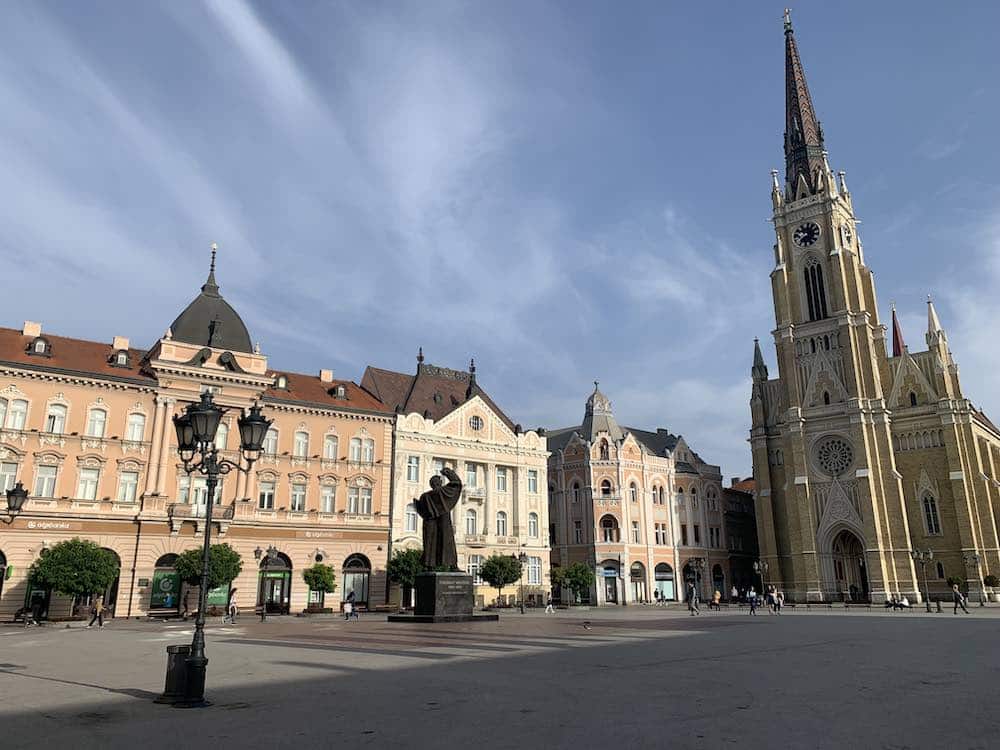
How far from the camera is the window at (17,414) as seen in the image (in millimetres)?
39312

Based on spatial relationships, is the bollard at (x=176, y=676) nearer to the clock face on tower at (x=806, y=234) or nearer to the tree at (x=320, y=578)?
the tree at (x=320, y=578)

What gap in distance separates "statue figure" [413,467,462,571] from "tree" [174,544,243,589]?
1724 centimetres

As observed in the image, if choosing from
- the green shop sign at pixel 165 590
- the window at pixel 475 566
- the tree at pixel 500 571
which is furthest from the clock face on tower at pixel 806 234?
the green shop sign at pixel 165 590

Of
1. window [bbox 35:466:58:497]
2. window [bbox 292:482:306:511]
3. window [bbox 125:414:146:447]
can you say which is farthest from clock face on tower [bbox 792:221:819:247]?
window [bbox 35:466:58:497]

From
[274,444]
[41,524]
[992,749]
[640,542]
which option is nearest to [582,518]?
[640,542]

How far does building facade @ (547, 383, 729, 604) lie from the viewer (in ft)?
224

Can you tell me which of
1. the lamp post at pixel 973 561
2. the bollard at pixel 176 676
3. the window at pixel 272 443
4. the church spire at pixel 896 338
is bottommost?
the bollard at pixel 176 676

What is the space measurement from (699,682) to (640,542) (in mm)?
60063

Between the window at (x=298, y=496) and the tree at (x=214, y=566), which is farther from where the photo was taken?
the window at (x=298, y=496)

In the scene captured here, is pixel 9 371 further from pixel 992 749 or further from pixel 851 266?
pixel 851 266

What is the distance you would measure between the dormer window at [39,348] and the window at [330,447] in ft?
53.7

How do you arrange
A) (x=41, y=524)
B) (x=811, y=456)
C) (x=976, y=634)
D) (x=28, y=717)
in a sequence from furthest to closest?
(x=811, y=456), (x=41, y=524), (x=976, y=634), (x=28, y=717)

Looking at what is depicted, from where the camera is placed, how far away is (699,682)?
11.3 m

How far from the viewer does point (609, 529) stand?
68750mm
